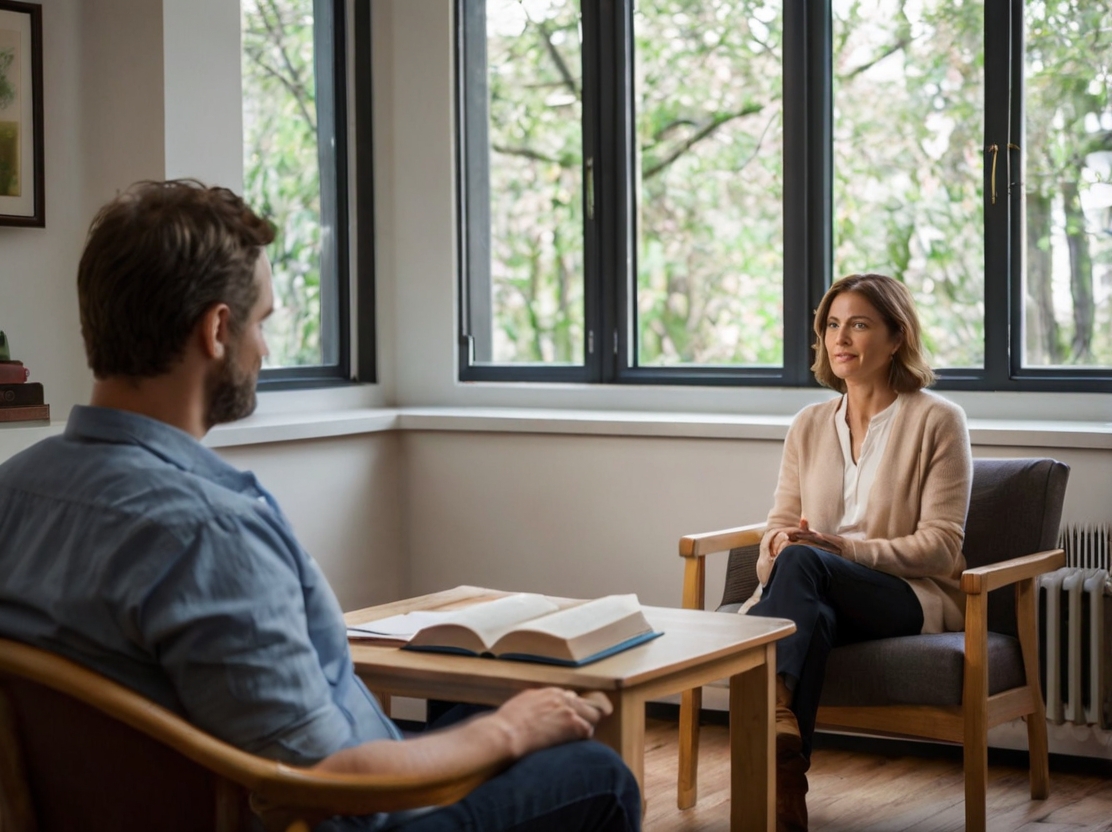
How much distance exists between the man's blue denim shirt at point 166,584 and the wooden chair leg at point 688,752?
1867 mm

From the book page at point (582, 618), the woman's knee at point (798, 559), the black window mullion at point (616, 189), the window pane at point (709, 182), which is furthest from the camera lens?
the black window mullion at point (616, 189)

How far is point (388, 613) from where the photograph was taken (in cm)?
236

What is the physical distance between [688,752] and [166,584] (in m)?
2.10

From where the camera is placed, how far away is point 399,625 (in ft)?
7.18

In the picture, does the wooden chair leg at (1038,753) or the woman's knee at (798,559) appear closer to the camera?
the woman's knee at (798,559)

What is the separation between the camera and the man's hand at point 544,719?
1576 mm

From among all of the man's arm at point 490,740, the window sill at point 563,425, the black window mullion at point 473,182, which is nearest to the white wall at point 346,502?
the window sill at point 563,425

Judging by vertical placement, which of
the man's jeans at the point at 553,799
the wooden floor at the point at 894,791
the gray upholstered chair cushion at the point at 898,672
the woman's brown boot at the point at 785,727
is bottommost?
the wooden floor at the point at 894,791

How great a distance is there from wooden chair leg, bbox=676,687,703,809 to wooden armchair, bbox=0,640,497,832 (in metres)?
1.84

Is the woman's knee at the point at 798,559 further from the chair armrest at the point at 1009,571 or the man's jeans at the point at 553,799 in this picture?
the man's jeans at the point at 553,799

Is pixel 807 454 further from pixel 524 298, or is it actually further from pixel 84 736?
pixel 84 736

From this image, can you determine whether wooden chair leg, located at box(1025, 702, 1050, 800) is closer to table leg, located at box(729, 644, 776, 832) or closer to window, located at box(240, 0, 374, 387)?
table leg, located at box(729, 644, 776, 832)

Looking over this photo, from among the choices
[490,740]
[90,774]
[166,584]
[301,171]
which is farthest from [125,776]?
[301,171]

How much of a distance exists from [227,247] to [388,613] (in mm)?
1014
